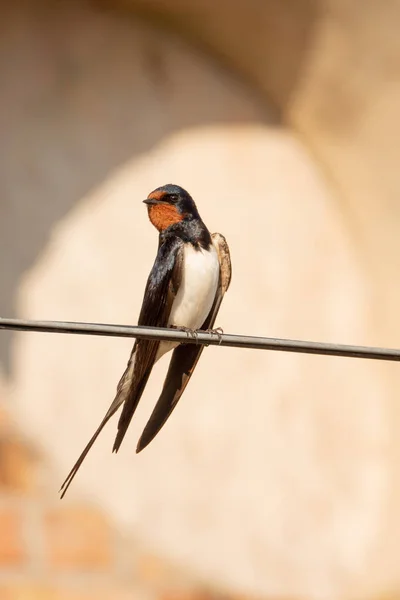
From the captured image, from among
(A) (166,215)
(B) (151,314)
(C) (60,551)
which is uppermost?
(A) (166,215)

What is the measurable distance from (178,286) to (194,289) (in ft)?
0.14

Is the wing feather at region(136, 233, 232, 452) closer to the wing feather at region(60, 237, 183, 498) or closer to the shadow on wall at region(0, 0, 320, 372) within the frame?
the wing feather at region(60, 237, 183, 498)

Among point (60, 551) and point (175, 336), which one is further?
point (60, 551)

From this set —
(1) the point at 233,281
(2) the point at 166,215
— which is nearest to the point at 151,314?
(2) the point at 166,215

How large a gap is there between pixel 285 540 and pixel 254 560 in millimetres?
119

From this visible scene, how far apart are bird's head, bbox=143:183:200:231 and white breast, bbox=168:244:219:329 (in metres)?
0.07

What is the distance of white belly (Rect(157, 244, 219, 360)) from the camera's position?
7.95 feet

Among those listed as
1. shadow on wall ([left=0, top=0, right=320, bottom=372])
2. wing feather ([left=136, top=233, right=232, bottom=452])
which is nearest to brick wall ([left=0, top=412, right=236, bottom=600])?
shadow on wall ([left=0, top=0, right=320, bottom=372])

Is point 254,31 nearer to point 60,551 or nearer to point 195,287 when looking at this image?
point 195,287

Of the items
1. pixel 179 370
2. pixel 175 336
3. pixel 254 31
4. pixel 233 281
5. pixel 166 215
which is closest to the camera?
pixel 175 336

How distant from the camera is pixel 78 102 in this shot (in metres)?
3.45

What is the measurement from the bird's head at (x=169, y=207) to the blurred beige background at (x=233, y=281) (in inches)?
30.4

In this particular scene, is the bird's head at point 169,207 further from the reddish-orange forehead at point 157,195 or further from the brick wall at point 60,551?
A: the brick wall at point 60,551

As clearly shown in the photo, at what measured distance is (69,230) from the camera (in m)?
3.33
